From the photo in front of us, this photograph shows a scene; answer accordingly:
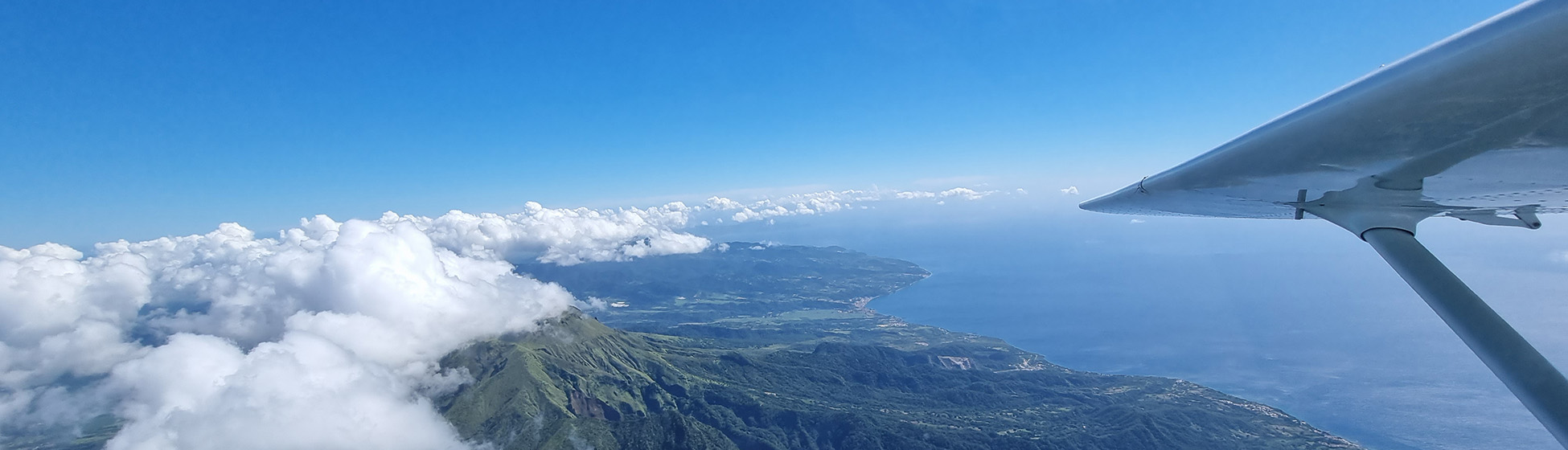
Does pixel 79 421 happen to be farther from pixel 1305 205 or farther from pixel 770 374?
pixel 1305 205

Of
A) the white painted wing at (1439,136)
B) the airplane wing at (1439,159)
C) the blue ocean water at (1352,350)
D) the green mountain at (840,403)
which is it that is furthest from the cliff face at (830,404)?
the white painted wing at (1439,136)

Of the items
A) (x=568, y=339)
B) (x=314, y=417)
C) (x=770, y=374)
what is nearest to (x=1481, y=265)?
(x=770, y=374)

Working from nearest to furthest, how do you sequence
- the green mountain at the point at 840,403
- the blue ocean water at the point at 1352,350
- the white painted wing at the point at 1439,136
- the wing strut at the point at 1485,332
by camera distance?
the white painted wing at the point at 1439,136 → the wing strut at the point at 1485,332 → the blue ocean water at the point at 1352,350 → the green mountain at the point at 840,403

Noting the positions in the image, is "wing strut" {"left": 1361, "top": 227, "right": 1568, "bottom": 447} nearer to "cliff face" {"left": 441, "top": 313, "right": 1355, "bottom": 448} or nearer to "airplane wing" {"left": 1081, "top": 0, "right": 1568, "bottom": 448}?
"airplane wing" {"left": 1081, "top": 0, "right": 1568, "bottom": 448}

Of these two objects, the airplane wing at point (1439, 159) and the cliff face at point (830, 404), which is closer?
the airplane wing at point (1439, 159)

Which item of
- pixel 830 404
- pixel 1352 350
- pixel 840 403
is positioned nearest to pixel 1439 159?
pixel 830 404

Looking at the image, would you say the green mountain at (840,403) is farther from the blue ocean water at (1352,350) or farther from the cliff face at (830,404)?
the blue ocean water at (1352,350)
